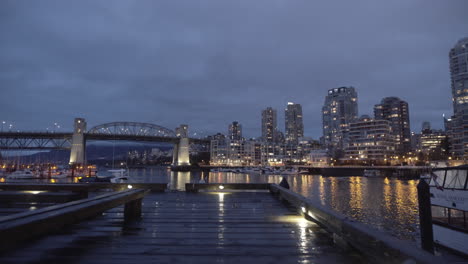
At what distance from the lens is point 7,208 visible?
10.2 metres

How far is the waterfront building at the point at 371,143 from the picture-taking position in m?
162

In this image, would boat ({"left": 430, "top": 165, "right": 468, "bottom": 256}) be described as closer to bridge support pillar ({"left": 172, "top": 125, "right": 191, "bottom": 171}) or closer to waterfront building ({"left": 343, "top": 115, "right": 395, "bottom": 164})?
bridge support pillar ({"left": 172, "top": 125, "right": 191, "bottom": 171})

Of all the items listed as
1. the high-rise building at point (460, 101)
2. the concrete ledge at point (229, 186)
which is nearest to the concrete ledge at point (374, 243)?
the concrete ledge at point (229, 186)

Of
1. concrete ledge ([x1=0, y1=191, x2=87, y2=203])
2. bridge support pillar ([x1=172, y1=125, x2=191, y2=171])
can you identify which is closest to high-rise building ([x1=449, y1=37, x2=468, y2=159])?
bridge support pillar ([x1=172, y1=125, x2=191, y2=171])

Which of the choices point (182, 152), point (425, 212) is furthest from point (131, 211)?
point (182, 152)

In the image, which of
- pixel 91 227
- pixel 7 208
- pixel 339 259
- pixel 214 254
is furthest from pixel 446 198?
pixel 7 208

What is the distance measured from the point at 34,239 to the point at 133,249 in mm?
2373

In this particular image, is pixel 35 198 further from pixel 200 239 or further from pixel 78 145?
pixel 78 145

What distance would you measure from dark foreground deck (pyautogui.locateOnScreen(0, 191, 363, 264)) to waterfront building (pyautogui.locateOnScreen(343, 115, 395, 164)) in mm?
169079

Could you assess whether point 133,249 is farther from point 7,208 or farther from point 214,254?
point 7,208

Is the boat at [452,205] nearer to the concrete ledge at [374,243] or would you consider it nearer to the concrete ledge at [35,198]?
the concrete ledge at [374,243]

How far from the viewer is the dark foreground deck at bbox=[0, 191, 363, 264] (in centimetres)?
515

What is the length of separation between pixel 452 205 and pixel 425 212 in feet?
24.3

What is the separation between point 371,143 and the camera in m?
166
